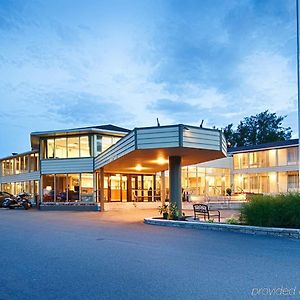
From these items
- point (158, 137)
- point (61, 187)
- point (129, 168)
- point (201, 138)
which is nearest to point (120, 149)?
point (158, 137)

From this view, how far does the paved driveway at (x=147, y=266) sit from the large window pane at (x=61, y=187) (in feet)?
55.0

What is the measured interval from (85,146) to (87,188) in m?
3.27

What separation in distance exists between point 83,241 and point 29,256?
238 cm

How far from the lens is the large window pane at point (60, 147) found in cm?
2898

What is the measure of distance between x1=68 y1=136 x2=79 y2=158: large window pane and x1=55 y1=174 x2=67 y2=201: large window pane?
1.85 meters

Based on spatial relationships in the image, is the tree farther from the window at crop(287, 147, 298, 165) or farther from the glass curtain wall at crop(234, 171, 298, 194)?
the window at crop(287, 147, 298, 165)

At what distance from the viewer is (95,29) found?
20.9m

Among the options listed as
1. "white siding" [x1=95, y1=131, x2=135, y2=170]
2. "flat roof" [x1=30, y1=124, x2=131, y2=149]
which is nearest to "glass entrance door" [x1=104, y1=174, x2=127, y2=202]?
"flat roof" [x1=30, y1=124, x2=131, y2=149]

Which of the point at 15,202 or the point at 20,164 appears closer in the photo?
the point at 15,202

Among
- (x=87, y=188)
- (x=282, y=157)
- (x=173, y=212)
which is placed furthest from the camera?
(x=282, y=157)

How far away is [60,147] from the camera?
29.2m

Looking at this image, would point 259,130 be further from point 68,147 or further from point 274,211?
point 274,211

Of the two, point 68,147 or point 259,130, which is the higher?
point 259,130

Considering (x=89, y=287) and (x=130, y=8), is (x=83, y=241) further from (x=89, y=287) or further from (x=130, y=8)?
(x=130, y=8)
